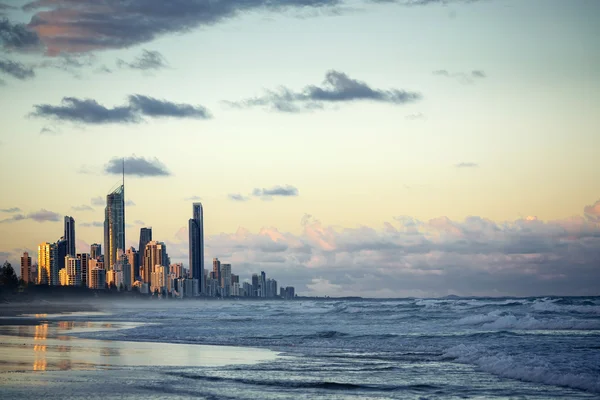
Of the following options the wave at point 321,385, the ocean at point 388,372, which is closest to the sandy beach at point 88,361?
the ocean at point 388,372

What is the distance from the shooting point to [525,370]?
22.0 meters

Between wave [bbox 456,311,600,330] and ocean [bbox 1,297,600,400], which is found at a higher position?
ocean [bbox 1,297,600,400]

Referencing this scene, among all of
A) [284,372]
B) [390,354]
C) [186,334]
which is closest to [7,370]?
[284,372]

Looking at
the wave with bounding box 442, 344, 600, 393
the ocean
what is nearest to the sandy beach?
the ocean

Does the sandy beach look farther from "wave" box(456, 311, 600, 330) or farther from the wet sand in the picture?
"wave" box(456, 311, 600, 330)

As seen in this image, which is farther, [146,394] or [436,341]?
[436,341]

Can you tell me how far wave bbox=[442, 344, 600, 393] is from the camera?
1972 cm

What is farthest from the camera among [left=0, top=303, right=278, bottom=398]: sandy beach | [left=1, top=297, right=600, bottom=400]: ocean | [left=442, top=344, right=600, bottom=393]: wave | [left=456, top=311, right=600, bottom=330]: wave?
[left=456, top=311, right=600, bottom=330]: wave

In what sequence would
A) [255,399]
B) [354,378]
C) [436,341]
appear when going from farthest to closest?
[436,341], [354,378], [255,399]

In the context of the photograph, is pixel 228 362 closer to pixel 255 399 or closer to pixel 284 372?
pixel 284 372

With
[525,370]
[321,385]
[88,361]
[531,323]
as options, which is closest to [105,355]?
[88,361]

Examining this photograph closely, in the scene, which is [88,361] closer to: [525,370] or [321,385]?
[321,385]

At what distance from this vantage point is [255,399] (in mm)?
16812

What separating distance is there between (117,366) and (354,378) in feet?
27.8
